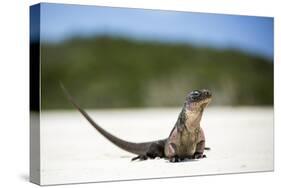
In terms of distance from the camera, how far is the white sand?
9477mm

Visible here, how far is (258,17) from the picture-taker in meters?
11.1

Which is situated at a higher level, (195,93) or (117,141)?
(195,93)

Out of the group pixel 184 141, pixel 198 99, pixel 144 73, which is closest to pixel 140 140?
pixel 184 141

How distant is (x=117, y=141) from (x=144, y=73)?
97 centimetres

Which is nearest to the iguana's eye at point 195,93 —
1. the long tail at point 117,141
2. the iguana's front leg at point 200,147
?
the iguana's front leg at point 200,147

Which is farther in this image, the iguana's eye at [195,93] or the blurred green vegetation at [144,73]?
the iguana's eye at [195,93]

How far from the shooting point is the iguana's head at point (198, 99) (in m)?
10.4

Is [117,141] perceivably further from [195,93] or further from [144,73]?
[195,93]

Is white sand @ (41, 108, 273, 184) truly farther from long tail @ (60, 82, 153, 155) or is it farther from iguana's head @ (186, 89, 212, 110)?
iguana's head @ (186, 89, 212, 110)

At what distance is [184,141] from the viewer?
10359 mm

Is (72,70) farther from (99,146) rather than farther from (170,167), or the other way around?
(170,167)

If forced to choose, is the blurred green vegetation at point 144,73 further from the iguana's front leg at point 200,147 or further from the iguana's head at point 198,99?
the iguana's front leg at point 200,147

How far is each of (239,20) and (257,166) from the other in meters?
2.06

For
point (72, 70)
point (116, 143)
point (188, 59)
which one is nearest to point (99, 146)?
point (116, 143)
